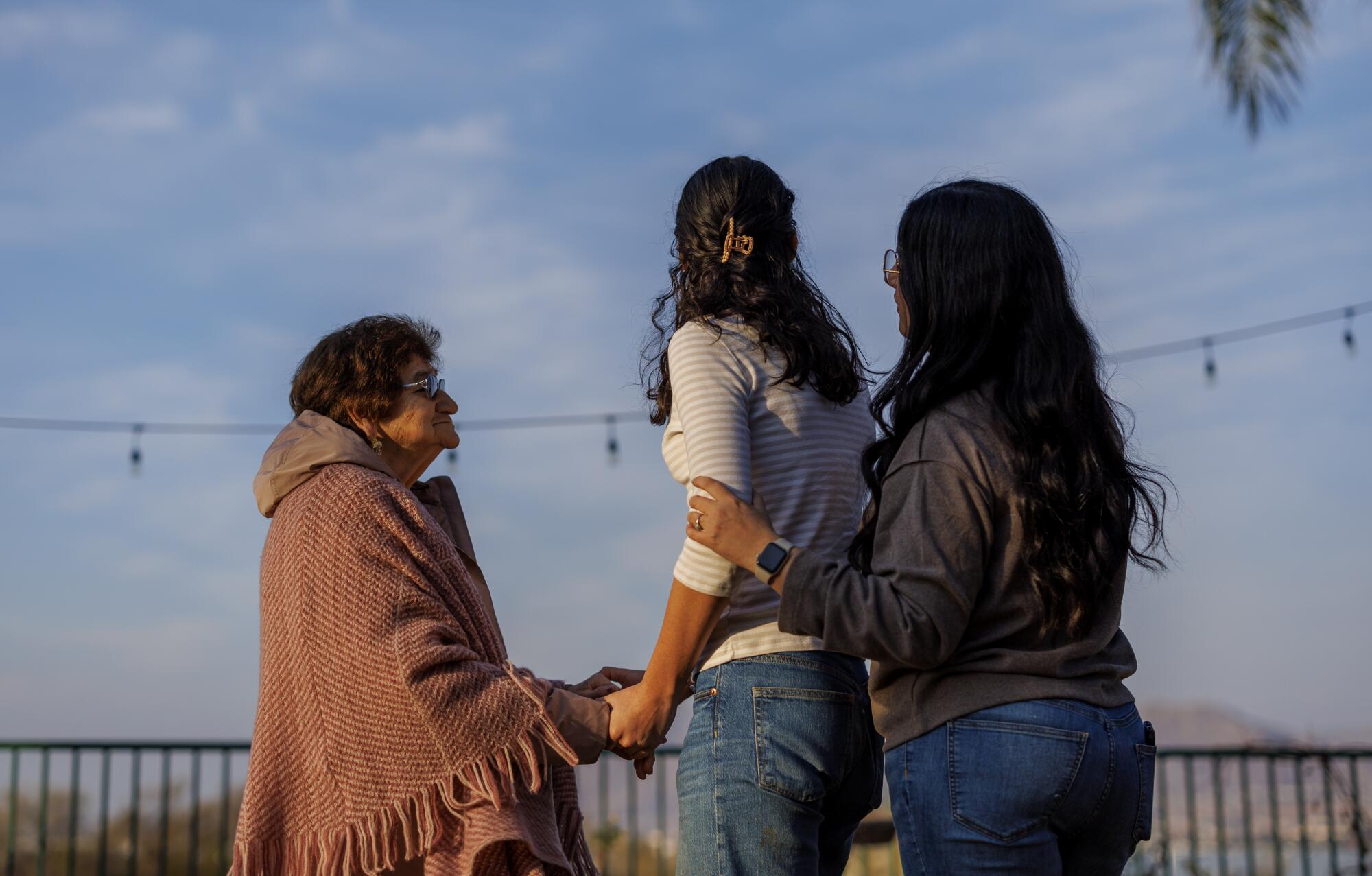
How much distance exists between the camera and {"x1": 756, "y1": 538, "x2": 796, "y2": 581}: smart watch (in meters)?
1.79

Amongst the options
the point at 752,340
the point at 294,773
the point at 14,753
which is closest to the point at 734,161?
the point at 752,340

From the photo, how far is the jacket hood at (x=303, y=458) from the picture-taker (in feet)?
8.22

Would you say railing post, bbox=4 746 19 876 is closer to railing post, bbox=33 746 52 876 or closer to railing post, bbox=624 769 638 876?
railing post, bbox=33 746 52 876

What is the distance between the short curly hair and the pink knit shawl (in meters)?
0.26

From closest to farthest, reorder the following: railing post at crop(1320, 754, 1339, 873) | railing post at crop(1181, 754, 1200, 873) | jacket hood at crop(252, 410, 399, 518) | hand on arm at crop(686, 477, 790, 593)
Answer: hand on arm at crop(686, 477, 790, 593)
jacket hood at crop(252, 410, 399, 518)
railing post at crop(1320, 754, 1339, 873)
railing post at crop(1181, 754, 1200, 873)

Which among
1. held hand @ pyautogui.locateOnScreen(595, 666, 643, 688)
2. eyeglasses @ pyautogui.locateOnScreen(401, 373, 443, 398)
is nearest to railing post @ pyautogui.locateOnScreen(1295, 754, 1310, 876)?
held hand @ pyautogui.locateOnScreen(595, 666, 643, 688)

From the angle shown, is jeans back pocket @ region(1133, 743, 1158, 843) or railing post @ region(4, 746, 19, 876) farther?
railing post @ region(4, 746, 19, 876)

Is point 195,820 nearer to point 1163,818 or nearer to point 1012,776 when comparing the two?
point 1163,818

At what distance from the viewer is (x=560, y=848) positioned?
236 centimetres

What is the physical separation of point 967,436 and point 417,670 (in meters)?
1.12

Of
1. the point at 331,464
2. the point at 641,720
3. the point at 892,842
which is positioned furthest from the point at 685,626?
the point at 892,842

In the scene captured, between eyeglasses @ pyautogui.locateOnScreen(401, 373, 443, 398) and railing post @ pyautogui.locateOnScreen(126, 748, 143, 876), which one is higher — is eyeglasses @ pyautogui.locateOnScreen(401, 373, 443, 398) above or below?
above

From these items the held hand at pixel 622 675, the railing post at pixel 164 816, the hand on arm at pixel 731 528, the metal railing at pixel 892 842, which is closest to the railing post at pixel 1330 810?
the metal railing at pixel 892 842

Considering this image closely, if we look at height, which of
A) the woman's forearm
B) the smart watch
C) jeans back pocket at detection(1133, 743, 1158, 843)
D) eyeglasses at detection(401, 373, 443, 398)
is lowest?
jeans back pocket at detection(1133, 743, 1158, 843)
